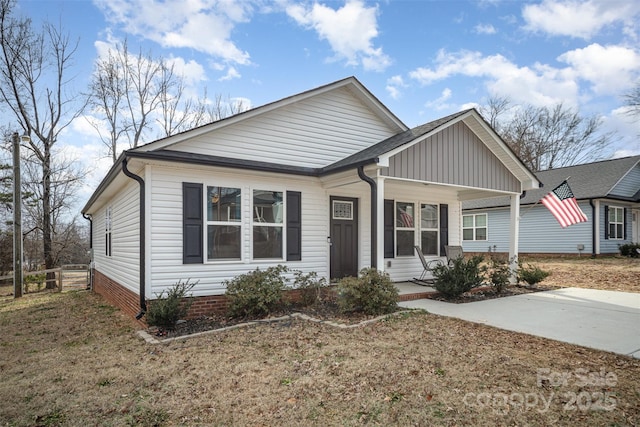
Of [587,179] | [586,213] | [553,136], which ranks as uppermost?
[553,136]

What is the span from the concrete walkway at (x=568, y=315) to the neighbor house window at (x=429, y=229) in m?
Answer: 2.56

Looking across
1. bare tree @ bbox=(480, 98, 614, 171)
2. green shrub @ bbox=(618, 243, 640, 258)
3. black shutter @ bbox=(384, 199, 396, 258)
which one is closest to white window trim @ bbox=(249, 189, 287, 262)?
black shutter @ bbox=(384, 199, 396, 258)

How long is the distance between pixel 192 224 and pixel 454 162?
550 centimetres

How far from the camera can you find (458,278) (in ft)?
25.5

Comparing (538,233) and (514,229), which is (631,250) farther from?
(514,229)

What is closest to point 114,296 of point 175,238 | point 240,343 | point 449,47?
point 175,238

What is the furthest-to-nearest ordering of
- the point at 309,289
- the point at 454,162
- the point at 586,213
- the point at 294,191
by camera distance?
1. the point at 586,213
2. the point at 454,162
3. the point at 294,191
4. the point at 309,289

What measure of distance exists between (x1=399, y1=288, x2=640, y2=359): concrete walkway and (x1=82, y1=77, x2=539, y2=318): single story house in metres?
1.72

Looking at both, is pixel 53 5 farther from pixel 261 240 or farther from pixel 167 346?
pixel 167 346

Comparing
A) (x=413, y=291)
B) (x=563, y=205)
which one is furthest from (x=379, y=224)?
(x=563, y=205)

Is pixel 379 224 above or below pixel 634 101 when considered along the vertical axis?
below

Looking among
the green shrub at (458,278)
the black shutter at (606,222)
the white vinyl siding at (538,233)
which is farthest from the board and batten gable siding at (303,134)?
the black shutter at (606,222)

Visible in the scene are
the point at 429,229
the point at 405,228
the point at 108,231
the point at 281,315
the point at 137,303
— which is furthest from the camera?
the point at 108,231

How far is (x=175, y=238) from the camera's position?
6594 millimetres
